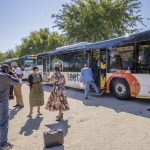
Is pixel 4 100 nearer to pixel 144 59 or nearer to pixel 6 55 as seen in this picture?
pixel 144 59

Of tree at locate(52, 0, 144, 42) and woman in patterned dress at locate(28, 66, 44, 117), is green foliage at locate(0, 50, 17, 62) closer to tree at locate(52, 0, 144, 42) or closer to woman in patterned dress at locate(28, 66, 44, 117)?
tree at locate(52, 0, 144, 42)

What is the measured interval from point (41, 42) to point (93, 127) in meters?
49.1

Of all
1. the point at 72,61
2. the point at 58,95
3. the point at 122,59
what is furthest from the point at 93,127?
the point at 72,61

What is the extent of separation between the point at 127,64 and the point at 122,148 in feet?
23.1

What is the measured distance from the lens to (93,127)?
882 cm

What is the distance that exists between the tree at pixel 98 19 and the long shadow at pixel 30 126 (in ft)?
65.5

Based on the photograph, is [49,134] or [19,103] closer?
[49,134]

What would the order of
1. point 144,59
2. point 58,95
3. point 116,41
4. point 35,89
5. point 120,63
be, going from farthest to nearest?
point 116,41 < point 120,63 < point 144,59 < point 35,89 < point 58,95

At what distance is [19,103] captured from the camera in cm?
1330

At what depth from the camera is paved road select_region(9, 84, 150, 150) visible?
7211 mm

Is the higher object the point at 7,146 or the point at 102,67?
the point at 102,67

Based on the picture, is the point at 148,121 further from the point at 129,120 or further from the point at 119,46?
the point at 119,46

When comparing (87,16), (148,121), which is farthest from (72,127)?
(87,16)

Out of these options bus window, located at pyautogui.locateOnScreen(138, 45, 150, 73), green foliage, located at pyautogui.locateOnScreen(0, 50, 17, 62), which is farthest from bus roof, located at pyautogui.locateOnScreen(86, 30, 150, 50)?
green foliage, located at pyautogui.locateOnScreen(0, 50, 17, 62)
